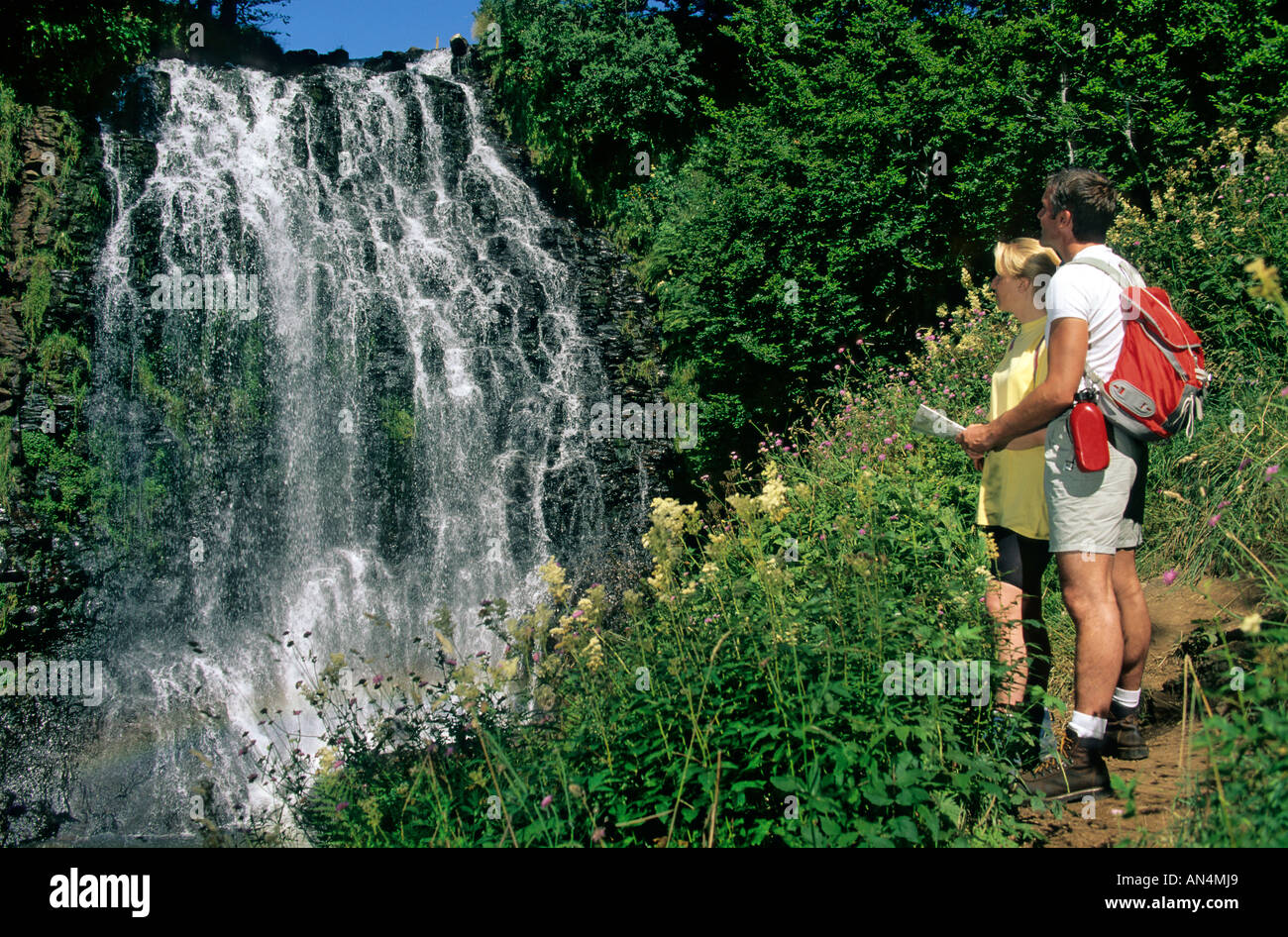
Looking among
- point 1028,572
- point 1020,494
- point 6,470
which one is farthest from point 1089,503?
point 6,470

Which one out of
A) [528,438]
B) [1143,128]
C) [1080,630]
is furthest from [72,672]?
[1143,128]

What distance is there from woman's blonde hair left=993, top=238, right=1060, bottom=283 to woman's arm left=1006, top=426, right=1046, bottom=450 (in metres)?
0.67

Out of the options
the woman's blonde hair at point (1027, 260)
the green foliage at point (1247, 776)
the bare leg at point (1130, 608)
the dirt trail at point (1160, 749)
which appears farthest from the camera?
the woman's blonde hair at point (1027, 260)

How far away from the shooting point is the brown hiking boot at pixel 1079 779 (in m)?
2.82

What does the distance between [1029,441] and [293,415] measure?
11418 millimetres

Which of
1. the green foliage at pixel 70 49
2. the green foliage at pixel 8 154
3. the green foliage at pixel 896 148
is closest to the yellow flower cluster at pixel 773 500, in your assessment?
the green foliage at pixel 896 148

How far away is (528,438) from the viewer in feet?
43.5

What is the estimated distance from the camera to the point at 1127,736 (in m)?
3.15

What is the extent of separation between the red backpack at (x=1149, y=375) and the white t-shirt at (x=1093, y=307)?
3 centimetres

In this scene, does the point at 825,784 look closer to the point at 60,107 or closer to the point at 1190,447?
the point at 1190,447

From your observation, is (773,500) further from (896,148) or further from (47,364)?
(47,364)

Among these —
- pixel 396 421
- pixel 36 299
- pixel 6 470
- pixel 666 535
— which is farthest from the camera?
pixel 396 421

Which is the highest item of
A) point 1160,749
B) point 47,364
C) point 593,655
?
point 47,364

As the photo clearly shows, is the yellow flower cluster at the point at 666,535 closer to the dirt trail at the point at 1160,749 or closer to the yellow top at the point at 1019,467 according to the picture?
the yellow top at the point at 1019,467
